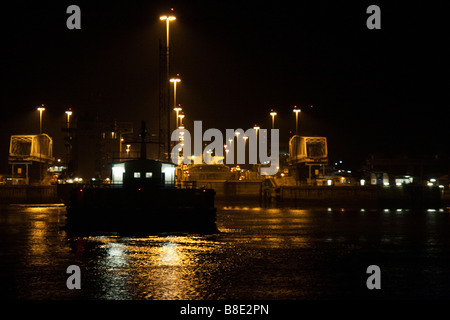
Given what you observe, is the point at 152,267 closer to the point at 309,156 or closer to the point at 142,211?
the point at 142,211

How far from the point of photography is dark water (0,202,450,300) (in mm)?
15711

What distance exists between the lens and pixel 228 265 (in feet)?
68.1

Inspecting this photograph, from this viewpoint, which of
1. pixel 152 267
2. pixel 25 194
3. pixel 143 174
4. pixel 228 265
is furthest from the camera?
pixel 25 194

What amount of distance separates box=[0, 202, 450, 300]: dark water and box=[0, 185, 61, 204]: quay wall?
4885 cm

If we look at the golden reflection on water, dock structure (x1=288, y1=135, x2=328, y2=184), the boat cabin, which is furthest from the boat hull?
dock structure (x1=288, y1=135, x2=328, y2=184)

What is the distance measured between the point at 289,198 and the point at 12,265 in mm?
64729

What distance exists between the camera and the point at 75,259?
22531 mm

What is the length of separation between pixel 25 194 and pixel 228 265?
67445 millimetres

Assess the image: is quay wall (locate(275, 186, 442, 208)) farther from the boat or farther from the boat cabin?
the boat

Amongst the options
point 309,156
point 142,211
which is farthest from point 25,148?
point 142,211

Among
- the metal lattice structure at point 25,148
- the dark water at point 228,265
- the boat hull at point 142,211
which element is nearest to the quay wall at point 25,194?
the metal lattice structure at point 25,148

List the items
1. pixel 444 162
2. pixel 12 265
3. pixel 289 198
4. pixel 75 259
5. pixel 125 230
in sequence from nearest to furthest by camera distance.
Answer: pixel 12 265 → pixel 75 259 → pixel 125 230 → pixel 289 198 → pixel 444 162
